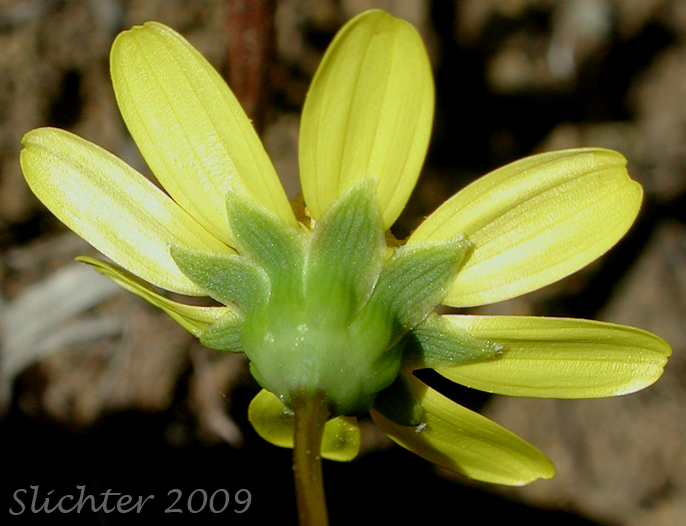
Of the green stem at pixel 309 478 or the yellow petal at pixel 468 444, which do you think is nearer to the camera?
the green stem at pixel 309 478

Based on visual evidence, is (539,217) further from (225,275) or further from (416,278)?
(225,275)

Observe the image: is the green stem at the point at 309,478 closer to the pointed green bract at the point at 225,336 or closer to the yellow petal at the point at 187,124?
the pointed green bract at the point at 225,336

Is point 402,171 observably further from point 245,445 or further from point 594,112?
point 594,112

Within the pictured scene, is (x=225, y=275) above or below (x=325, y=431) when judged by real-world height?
above

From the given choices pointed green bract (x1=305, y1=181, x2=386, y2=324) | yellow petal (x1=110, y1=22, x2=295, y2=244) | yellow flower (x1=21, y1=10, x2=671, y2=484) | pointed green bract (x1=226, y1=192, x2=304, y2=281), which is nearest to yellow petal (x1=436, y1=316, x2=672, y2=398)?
yellow flower (x1=21, y1=10, x2=671, y2=484)

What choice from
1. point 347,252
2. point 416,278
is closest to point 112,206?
point 347,252

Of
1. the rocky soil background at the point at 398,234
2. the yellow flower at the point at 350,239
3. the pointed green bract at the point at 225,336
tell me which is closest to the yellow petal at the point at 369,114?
the yellow flower at the point at 350,239

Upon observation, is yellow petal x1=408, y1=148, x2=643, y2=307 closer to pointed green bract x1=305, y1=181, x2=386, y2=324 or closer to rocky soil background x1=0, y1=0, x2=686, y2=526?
pointed green bract x1=305, y1=181, x2=386, y2=324
